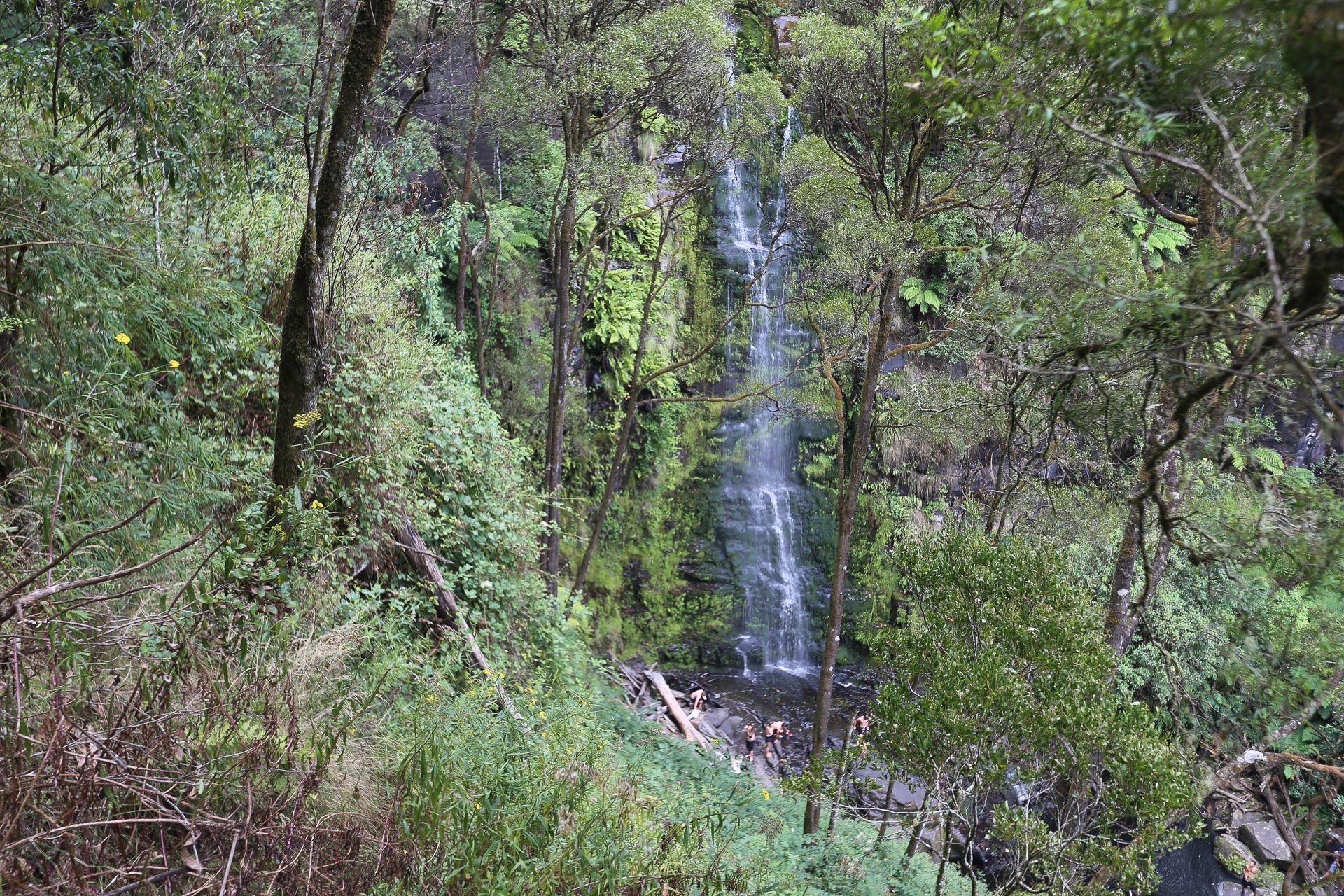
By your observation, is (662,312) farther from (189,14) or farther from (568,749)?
(568,749)

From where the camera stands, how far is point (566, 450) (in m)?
14.5

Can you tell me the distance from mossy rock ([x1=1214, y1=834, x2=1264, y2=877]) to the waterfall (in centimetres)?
→ 734

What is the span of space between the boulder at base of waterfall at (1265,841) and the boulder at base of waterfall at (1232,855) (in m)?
0.14

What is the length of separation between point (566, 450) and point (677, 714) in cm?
548

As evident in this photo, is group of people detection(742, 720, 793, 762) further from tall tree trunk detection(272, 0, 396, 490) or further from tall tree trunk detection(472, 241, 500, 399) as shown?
tall tree trunk detection(272, 0, 396, 490)

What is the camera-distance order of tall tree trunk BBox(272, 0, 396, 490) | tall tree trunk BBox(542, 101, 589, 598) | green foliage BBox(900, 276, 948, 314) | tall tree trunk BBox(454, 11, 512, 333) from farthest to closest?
green foliage BBox(900, 276, 948, 314), tall tree trunk BBox(454, 11, 512, 333), tall tree trunk BBox(542, 101, 589, 598), tall tree trunk BBox(272, 0, 396, 490)

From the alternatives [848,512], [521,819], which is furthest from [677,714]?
[521,819]

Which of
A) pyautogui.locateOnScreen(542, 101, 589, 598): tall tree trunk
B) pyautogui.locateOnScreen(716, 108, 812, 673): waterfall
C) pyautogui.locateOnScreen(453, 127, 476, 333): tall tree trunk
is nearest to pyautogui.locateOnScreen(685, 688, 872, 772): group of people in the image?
pyautogui.locateOnScreen(716, 108, 812, 673): waterfall

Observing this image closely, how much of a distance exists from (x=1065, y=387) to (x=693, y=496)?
12.9 meters

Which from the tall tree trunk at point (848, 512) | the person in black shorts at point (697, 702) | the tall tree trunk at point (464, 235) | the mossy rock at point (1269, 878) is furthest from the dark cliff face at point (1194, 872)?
the tall tree trunk at point (464, 235)

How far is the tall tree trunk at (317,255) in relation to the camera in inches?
156

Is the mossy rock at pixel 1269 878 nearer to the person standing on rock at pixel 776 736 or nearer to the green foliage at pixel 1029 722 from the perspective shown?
the person standing on rock at pixel 776 736

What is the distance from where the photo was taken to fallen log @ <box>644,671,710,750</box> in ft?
35.3

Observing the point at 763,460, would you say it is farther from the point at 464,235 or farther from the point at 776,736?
the point at 464,235
